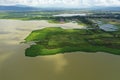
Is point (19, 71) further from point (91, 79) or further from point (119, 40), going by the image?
point (119, 40)

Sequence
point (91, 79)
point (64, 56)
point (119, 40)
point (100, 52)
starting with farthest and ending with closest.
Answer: point (119, 40) < point (100, 52) < point (64, 56) < point (91, 79)

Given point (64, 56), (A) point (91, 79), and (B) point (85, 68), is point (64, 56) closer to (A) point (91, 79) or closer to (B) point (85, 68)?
(B) point (85, 68)

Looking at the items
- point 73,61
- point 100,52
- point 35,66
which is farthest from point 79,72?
point 100,52

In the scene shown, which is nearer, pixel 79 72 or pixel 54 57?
pixel 79 72

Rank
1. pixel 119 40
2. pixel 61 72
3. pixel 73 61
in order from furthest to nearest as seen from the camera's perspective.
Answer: pixel 119 40, pixel 73 61, pixel 61 72

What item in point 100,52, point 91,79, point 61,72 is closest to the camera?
point 91,79

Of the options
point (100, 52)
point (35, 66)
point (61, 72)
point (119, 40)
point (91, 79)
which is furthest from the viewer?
point (119, 40)

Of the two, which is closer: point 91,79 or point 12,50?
point 91,79

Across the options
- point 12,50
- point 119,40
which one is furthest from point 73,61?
point 119,40
